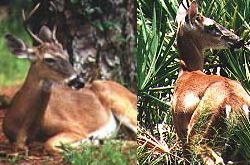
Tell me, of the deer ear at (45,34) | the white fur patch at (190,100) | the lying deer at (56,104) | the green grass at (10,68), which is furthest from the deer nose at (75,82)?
the white fur patch at (190,100)

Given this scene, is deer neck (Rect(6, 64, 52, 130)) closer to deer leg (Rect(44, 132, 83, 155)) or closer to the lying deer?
the lying deer

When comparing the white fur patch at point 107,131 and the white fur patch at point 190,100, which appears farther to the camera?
the white fur patch at point 107,131

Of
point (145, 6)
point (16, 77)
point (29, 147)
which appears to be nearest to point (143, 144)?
point (145, 6)

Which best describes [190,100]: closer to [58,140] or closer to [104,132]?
[58,140]

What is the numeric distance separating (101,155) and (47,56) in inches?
18.1

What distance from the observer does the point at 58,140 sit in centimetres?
346

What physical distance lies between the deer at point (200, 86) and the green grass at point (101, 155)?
0.83 meters

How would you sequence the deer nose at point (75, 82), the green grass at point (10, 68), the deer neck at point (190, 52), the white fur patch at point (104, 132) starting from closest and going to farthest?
1. the deer neck at point (190, 52)
2. the deer nose at point (75, 82)
3. the white fur patch at point (104, 132)
4. the green grass at point (10, 68)

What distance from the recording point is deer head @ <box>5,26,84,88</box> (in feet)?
11.0

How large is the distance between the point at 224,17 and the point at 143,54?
0.77 feet

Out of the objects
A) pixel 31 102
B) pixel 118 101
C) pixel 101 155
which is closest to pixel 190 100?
pixel 101 155

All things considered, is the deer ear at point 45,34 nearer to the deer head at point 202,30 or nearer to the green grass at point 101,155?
the green grass at point 101,155

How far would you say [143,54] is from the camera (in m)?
2.34

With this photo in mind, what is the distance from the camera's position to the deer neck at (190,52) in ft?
7.65
